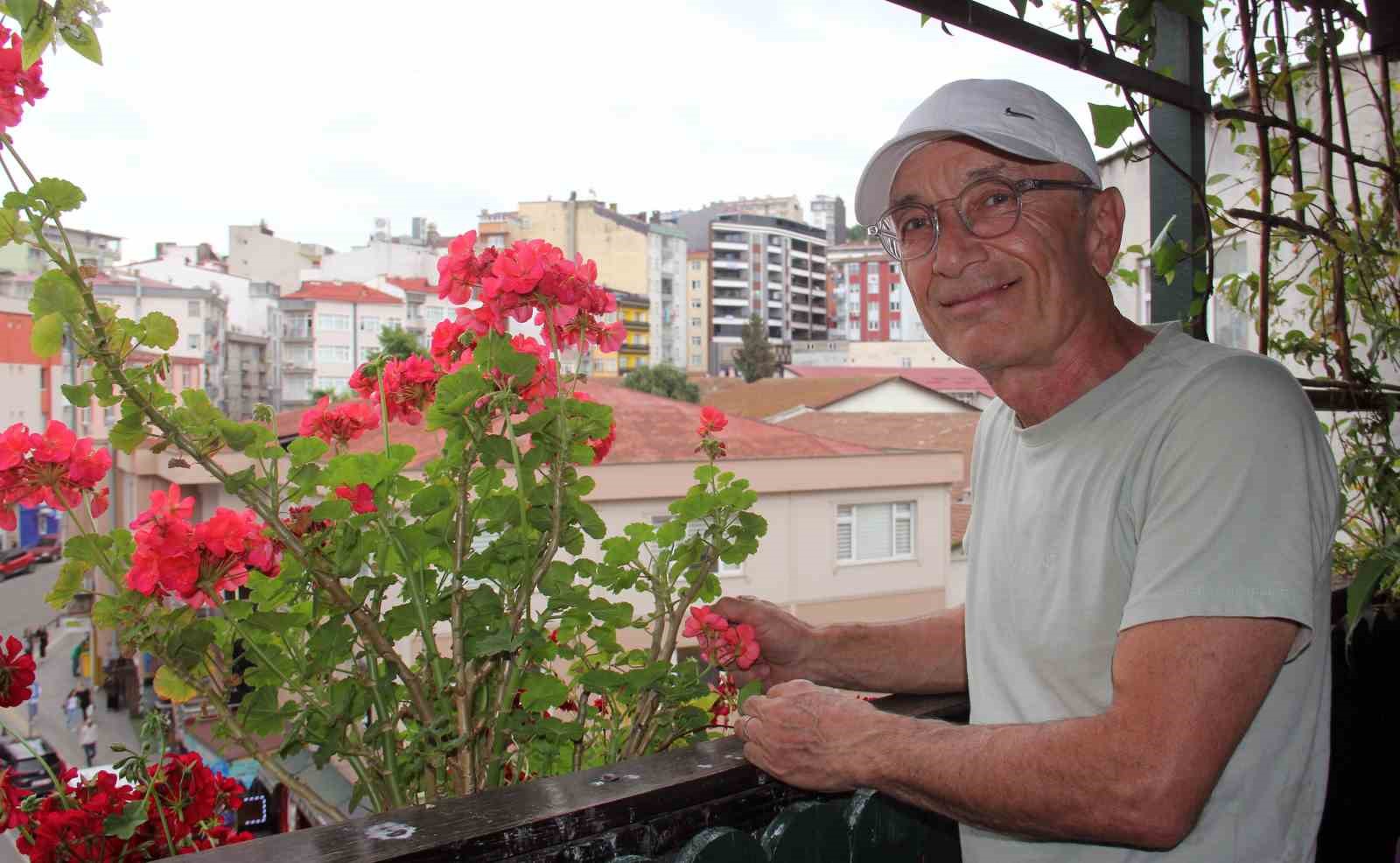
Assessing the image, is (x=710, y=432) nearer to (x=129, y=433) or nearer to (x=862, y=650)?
(x=862, y=650)

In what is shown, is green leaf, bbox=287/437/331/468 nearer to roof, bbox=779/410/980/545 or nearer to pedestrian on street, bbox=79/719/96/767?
pedestrian on street, bbox=79/719/96/767

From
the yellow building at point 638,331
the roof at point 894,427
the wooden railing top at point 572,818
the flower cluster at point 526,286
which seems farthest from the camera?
the yellow building at point 638,331

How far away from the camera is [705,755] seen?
833 mm

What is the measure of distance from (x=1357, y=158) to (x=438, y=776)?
5.64 ft

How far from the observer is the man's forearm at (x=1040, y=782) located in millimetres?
687

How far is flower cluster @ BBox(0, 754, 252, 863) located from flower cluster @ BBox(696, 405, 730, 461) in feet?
1.96

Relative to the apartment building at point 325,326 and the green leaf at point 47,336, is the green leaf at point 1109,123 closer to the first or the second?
the green leaf at point 47,336

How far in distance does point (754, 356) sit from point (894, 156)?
5694 cm

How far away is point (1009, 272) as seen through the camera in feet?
3.03

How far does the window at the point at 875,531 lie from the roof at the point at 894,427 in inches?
159

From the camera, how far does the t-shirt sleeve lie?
2.22 feet

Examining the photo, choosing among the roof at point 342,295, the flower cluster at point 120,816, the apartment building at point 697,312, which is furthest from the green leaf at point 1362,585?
the apartment building at point 697,312

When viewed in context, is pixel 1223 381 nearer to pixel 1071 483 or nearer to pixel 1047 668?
pixel 1071 483

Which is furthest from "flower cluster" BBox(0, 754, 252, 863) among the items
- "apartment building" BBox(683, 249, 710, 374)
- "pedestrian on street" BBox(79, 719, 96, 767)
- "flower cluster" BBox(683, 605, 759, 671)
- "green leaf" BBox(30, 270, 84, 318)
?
"apartment building" BBox(683, 249, 710, 374)
